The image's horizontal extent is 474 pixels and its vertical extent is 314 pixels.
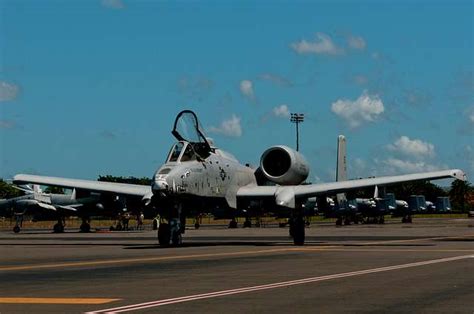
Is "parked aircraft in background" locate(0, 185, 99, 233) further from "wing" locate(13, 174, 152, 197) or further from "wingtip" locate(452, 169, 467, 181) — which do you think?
"wingtip" locate(452, 169, 467, 181)

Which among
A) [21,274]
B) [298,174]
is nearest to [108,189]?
[298,174]

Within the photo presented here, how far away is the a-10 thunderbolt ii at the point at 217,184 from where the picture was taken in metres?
31.7

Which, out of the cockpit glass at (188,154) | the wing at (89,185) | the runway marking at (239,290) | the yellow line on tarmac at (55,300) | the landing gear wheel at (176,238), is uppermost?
the cockpit glass at (188,154)

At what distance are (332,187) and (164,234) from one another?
306 inches

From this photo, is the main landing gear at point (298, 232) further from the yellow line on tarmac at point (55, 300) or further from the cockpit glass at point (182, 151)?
the yellow line on tarmac at point (55, 300)

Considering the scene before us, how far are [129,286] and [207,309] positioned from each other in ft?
12.7

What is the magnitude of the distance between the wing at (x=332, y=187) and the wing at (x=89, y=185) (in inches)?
168

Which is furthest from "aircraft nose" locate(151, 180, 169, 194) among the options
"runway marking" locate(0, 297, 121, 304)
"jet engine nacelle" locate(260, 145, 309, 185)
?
"runway marking" locate(0, 297, 121, 304)

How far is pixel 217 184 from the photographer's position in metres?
34.4

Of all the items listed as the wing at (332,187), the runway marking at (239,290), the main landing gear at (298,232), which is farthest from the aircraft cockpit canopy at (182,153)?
the runway marking at (239,290)

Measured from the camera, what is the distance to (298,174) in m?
39.1

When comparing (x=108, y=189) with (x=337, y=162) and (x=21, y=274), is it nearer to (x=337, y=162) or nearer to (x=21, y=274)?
(x=21, y=274)

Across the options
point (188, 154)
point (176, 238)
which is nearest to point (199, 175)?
point (188, 154)

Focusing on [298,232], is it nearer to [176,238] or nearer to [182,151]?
[176,238]
